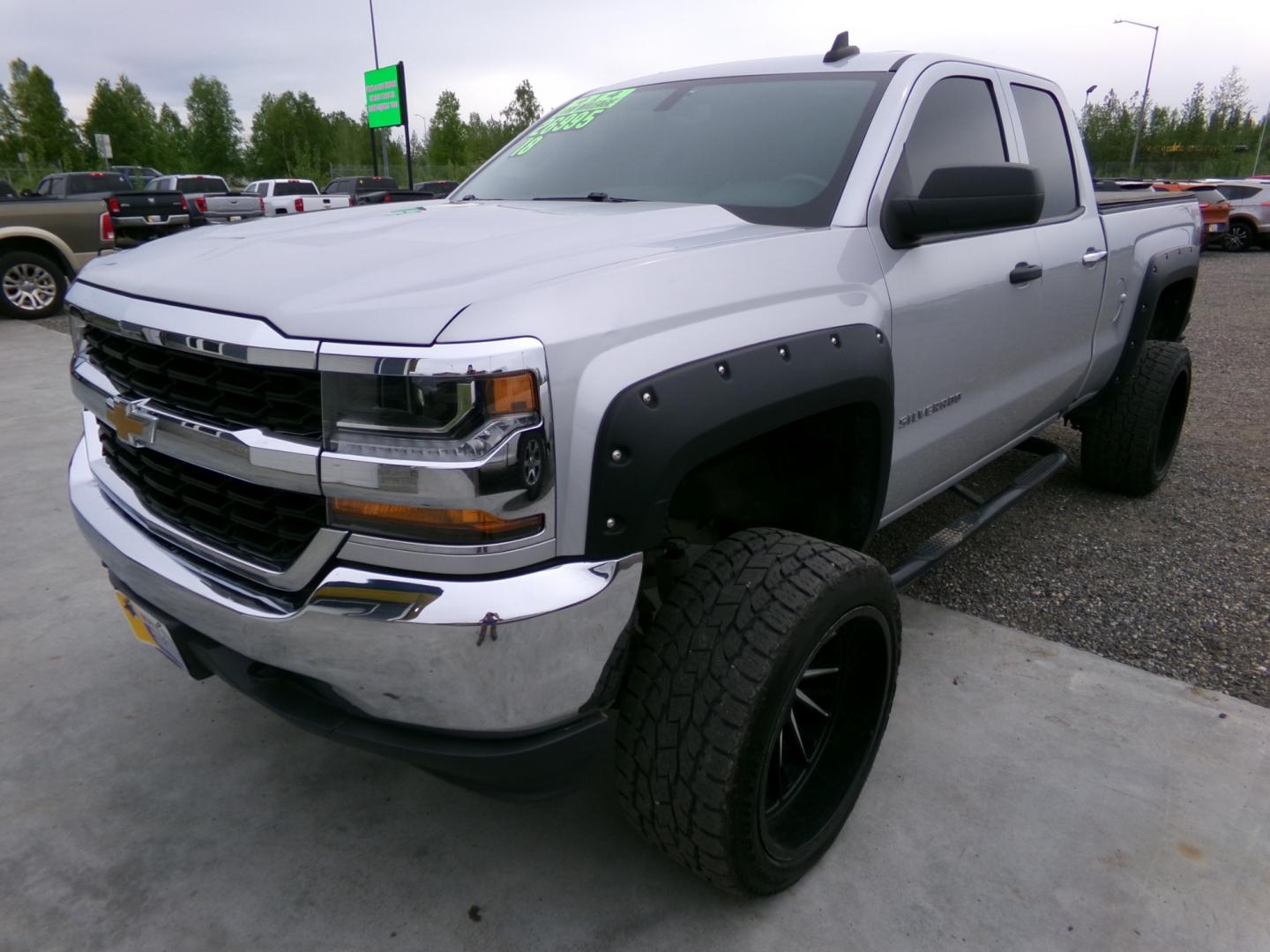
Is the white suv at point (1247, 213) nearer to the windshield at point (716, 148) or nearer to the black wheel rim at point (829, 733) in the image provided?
the windshield at point (716, 148)

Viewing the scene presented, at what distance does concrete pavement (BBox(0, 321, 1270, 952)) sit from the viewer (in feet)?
6.47

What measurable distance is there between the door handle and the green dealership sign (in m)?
30.8

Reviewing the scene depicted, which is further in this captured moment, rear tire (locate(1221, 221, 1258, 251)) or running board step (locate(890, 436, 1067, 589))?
rear tire (locate(1221, 221, 1258, 251))

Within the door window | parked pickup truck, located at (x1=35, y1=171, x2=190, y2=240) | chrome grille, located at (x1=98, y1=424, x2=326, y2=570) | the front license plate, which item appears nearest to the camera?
chrome grille, located at (x1=98, y1=424, x2=326, y2=570)

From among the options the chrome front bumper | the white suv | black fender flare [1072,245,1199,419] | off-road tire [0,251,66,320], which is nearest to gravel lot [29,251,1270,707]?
black fender flare [1072,245,1199,419]

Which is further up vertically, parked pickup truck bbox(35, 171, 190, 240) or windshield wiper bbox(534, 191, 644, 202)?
windshield wiper bbox(534, 191, 644, 202)

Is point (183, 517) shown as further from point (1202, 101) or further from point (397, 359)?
point (1202, 101)

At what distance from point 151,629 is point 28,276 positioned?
10176mm

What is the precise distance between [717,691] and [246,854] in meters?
1.26

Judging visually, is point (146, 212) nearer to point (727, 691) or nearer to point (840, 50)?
point (840, 50)

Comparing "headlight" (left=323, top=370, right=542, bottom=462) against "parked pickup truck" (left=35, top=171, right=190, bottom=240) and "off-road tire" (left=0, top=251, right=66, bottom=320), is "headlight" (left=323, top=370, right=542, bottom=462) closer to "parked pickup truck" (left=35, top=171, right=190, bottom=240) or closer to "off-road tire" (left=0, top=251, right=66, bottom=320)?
"off-road tire" (left=0, top=251, right=66, bottom=320)

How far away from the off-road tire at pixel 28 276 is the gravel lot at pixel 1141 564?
33.2ft

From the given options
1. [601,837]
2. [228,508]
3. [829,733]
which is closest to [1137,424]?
[829,733]

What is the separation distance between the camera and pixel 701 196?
255 cm
